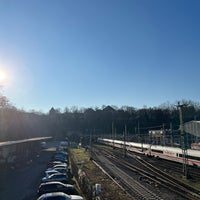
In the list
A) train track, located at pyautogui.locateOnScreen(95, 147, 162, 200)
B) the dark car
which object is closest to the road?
the dark car

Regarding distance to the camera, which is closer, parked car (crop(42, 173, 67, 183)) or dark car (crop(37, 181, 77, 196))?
dark car (crop(37, 181, 77, 196))

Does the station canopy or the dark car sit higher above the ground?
the station canopy

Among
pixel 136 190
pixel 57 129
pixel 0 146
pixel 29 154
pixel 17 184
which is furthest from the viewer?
pixel 57 129

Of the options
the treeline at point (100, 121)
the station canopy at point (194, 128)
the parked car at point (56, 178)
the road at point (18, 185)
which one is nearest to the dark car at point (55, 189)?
the road at point (18, 185)

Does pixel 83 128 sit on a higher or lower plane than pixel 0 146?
higher

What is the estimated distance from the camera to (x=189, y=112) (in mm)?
90250

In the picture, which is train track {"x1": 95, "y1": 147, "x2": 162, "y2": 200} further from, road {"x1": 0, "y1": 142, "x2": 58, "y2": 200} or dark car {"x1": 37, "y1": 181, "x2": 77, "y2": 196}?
road {"x1": 0, "y1": 142, "x2": 58, "y2": 200}

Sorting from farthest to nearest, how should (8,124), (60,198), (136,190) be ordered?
(8,124)
(136,190)
(60,198)

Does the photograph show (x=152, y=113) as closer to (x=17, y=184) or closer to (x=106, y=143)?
(x=106, y=143)

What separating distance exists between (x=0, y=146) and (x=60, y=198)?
1614 centimetres

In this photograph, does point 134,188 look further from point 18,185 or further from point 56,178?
point 18,185

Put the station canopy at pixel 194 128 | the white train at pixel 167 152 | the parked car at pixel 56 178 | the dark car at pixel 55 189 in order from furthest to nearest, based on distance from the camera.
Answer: the station canopy at pixel 194 128, the white train at pixel 167 152, the parked car at pixel 56 178, the dark car at pixel 55 189

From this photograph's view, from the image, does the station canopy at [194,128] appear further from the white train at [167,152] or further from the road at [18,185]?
the road at [18,185]

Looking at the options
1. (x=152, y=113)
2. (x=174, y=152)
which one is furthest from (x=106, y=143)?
(x=174, y=152)
